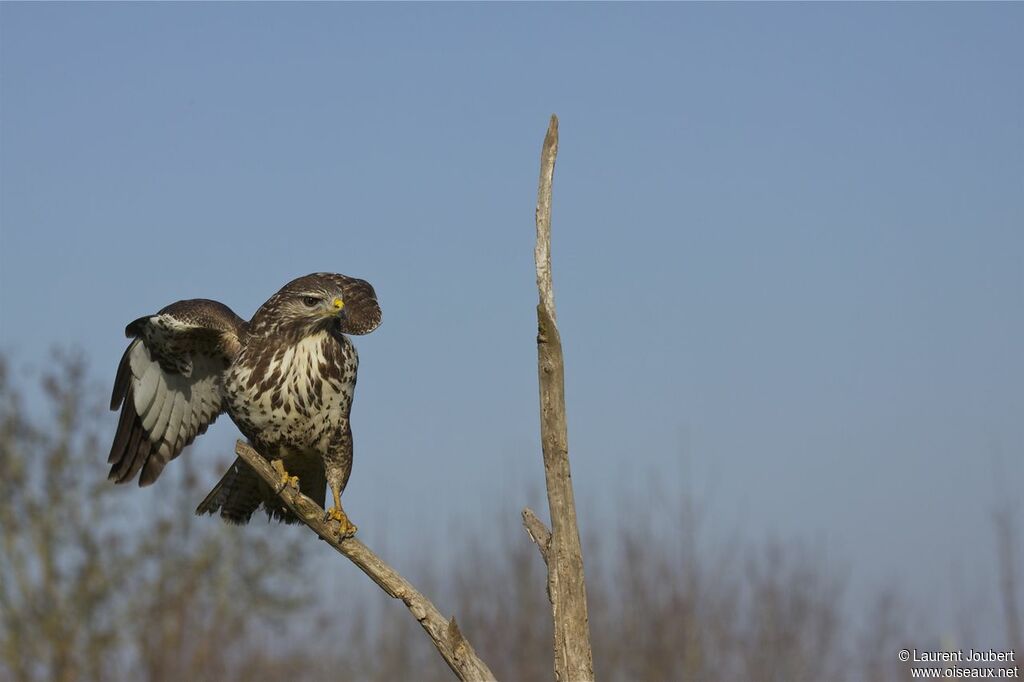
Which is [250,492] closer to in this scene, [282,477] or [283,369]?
[282,477]

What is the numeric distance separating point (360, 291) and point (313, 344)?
0.45 metres

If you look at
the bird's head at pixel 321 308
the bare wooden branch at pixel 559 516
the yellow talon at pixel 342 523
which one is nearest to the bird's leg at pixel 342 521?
the yellow talon at pixel 342 523

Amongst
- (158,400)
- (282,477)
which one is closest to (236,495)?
(282,477)

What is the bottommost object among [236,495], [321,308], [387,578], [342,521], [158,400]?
[387,578]

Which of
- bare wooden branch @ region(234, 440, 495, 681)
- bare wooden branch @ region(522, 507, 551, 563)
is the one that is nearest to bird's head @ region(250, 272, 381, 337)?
bare wooden branch @ region(234, 440, 495, 681)

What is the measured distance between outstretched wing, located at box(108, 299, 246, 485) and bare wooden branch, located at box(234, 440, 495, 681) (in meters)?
1.09

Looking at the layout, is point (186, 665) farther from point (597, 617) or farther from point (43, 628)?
point (597, 617)

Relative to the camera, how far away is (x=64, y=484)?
22438 millimetres

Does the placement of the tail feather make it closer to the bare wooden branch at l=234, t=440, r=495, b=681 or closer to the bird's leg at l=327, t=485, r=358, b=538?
the bare wooden branch at l=234, t=440, r=495, b=681

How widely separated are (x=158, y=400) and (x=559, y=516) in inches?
138

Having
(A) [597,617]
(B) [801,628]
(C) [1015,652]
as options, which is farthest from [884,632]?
(C) [1015,652]

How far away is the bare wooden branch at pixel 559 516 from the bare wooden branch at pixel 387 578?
41 cm

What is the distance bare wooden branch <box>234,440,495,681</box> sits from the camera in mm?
6332

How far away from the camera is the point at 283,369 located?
7.64 metres
